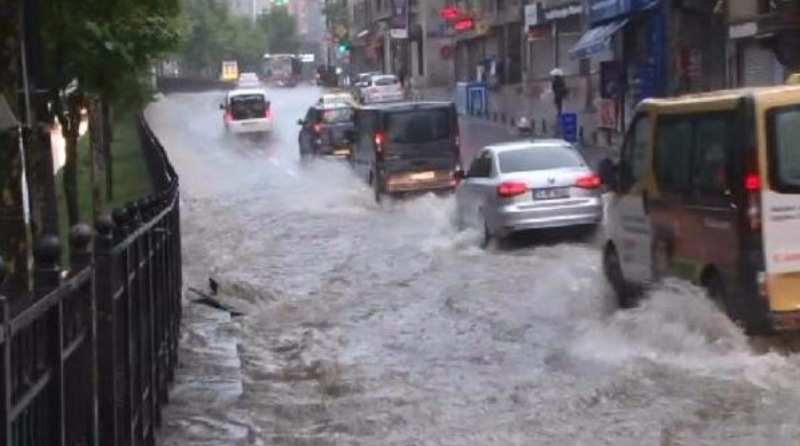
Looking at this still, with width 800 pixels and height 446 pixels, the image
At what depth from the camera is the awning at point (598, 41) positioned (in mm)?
50094

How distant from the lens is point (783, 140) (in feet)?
39.4

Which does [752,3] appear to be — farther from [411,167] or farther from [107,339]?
[107,339]

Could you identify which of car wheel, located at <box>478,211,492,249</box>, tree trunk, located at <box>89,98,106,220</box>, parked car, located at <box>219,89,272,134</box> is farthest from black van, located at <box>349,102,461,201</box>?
parked car, located at <box>219,89,272,134</box>

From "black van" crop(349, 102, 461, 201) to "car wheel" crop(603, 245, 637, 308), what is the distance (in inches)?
598

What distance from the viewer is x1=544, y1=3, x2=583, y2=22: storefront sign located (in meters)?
61.3

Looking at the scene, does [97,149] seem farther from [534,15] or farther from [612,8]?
[534,15]

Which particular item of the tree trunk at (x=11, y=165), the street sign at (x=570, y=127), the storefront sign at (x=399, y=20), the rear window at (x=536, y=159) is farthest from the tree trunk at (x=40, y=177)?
the storefront sign at (x=399, y=20)

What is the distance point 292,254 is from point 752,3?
712 inches

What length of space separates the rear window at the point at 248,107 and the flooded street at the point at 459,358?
4211 centimetres

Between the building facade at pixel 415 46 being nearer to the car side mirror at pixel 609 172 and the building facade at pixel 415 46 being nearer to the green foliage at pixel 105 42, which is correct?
the green foliage at pixel 105 42

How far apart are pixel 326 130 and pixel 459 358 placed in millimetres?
35468

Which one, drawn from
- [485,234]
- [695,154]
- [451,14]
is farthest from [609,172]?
[451,14]

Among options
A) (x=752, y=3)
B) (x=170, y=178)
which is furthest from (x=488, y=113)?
(x=170, y=178)

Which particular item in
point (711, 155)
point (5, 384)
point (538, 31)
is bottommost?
point (711, 155)
